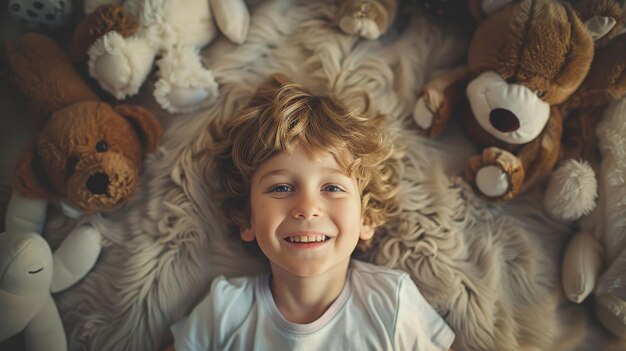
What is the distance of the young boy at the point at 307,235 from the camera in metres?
0.90

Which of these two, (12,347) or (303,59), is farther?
(303,59)

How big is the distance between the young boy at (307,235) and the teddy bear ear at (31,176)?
1.18 feet

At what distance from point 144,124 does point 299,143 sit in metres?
0.36

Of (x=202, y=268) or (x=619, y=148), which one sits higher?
(x=619, y=148)

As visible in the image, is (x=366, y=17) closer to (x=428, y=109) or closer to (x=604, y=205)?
(x=428, y=109)

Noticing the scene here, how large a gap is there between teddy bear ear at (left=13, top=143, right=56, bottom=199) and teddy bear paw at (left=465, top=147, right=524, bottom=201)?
0.91 meters

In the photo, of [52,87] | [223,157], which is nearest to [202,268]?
[223,157]

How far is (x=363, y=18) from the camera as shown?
106 centimetres

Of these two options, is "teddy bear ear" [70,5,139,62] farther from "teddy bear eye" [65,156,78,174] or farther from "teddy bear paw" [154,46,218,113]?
"teddy bear eye" [65,156,78,174]

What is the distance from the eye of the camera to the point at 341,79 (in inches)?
42.3

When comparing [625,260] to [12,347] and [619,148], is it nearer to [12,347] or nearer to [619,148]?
[619,148]

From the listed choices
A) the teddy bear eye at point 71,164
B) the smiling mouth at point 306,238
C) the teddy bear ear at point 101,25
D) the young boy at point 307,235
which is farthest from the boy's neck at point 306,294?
the teddy bear ear at point 101,25

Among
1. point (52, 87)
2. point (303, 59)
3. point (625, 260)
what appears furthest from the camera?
point (303, 59)

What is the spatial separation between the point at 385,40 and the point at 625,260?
68 centimetres
